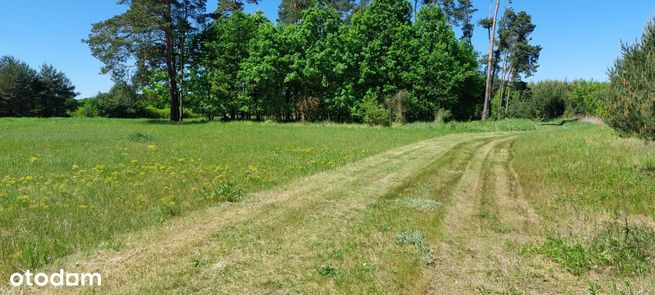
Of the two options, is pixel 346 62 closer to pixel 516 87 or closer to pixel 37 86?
pixel 516 87

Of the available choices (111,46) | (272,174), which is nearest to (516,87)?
(111,46)

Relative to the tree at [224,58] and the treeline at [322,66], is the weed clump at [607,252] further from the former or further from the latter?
the tree at [224,58]

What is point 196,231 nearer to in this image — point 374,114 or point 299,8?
point 374,114

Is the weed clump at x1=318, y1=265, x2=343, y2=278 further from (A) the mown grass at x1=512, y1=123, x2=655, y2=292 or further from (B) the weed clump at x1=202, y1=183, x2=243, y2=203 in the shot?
(B) the weed clump at x1=202, y1=183, x2=243, y2=203

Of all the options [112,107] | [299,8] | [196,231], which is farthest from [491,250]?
[112,107]

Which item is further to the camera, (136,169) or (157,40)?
(157,40)

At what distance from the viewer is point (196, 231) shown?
595 cm

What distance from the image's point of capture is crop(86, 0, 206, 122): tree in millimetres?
37344

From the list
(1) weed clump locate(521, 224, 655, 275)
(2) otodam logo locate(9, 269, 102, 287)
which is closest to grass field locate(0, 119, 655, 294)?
(1) weed clump locate(521, 224, 655, 275)

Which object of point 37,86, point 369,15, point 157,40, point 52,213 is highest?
point 369,15

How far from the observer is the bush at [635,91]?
987 centimetres

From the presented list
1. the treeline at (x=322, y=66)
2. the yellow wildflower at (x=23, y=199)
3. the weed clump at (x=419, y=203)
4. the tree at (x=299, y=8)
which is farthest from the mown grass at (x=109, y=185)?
the tree at (x=299, y=8)

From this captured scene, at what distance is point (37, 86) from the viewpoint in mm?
62625

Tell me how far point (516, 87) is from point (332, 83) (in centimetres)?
3313
